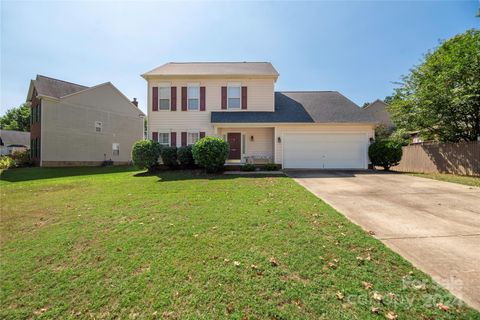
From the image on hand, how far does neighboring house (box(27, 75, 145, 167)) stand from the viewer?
18.1m

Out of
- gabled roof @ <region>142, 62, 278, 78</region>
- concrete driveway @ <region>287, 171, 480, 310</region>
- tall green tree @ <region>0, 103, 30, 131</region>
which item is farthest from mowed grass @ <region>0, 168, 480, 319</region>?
tall green tree @ <region>0, 103, 30, 131</region>

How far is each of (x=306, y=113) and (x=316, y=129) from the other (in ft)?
4.61

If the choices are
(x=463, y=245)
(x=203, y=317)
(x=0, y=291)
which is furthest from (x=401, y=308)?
(x=0, y=291)

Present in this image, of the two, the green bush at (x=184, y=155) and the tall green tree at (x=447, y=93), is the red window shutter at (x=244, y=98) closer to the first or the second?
the green bush at (x=184, y=155)

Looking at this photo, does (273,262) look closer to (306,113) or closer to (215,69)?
(306,113)

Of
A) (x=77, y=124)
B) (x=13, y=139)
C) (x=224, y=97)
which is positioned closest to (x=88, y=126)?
(x=77, y=124)

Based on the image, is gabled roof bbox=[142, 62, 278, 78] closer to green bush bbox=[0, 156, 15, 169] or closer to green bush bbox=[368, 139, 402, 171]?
green bush bbox=[368, 139, 402, 171]

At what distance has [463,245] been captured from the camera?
3.44 meters

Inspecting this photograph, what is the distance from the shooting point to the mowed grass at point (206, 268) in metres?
2.28

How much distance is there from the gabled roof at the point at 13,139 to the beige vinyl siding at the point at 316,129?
44924 mm

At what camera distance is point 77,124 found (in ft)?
64.0

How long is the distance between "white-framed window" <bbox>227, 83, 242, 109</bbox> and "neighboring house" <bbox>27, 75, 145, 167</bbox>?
14.8m

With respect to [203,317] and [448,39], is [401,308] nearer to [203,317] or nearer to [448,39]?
[203,317]

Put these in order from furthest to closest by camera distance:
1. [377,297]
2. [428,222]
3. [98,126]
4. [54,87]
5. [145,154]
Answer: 1. [98,126]
2. [54,87]
3. [145,154]
4. [428,222]
5. [377,297]
